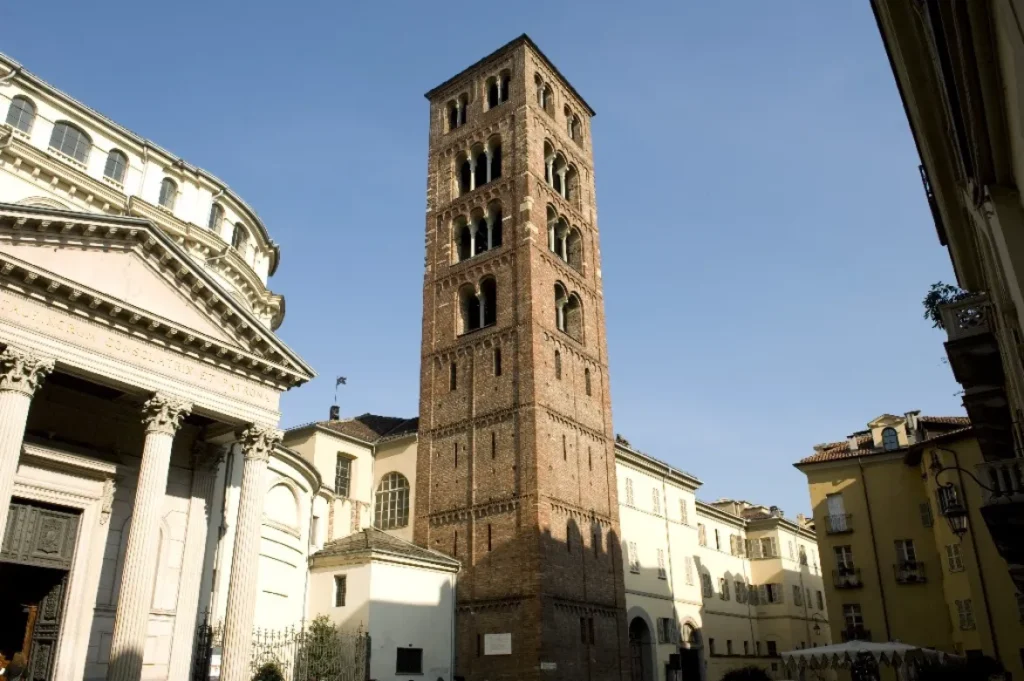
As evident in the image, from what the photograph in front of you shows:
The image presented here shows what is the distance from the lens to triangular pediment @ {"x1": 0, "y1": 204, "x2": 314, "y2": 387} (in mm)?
15516

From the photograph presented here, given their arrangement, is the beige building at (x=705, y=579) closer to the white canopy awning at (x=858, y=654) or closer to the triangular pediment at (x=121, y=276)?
the white canopy awning at (x=858, y=654)

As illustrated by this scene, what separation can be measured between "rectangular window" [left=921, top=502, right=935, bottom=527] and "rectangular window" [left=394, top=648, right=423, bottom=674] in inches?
792

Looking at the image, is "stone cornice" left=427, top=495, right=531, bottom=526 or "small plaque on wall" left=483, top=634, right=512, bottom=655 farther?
"stone cornice" left=427, top=495, right=531, bottom=526

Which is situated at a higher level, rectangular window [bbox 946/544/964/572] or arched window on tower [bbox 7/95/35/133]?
arched window on tower [bbox 7/95/35/133]

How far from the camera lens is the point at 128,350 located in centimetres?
1692

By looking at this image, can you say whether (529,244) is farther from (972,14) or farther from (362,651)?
(972,14)

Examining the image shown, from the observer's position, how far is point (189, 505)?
1962cm

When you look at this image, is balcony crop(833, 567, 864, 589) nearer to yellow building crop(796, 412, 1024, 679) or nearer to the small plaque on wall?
yellow building crop(796, 412, 1024, 679)

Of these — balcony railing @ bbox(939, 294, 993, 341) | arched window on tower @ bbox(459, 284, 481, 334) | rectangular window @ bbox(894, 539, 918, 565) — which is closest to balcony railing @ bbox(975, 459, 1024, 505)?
balcony railing @ bbox(939, 294, 993, 341)

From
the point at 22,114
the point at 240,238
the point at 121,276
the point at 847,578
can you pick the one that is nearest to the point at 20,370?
the point at 121,276

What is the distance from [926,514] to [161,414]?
28.6m

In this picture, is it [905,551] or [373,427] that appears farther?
[373,427]

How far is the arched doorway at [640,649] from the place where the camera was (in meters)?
34.3

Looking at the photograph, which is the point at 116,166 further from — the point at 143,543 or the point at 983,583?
the point at 983,583
